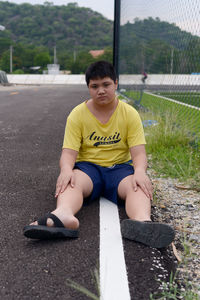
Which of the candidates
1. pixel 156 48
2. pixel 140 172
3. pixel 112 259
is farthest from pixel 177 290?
pixel 156 48

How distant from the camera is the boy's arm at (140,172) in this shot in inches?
101

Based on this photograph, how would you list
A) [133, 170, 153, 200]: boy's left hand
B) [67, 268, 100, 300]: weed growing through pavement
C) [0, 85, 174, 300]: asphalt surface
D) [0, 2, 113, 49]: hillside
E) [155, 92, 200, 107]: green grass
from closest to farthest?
[67, 268, 100, 300]: weed growing through pavement → [0, 85, 174, 300]: asphalt surface → [133, 170, 153, 200]: boy's left hand → [155, 92, 200, 107]: green grass → [0, 2, 113, 49]: hillside

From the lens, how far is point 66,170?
2723 millimetres

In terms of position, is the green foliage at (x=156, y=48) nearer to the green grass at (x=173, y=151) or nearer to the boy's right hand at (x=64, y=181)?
the green grass at (x=173, y=151)

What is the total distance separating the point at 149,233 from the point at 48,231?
0.59 metres

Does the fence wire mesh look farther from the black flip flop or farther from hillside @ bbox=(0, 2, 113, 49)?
hillside @ bbox=(0, 2, 113, 49)

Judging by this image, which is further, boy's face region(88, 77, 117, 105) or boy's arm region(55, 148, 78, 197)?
boy's face region(88, 77, 117, 105)

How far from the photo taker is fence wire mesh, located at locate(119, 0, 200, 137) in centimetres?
498

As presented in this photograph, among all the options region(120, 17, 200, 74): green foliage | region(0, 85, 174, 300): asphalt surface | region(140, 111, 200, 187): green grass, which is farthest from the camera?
region(120, 17, 200, 74): green foliage

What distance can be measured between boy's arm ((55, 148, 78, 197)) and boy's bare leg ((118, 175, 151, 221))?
0.39 m

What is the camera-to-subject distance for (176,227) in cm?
249

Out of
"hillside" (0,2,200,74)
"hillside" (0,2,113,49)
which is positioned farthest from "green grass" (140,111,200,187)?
"hillside" (0,2,113,49)

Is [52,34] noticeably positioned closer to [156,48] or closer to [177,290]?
[156,48]

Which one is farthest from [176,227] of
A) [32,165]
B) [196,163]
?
[32,165]
